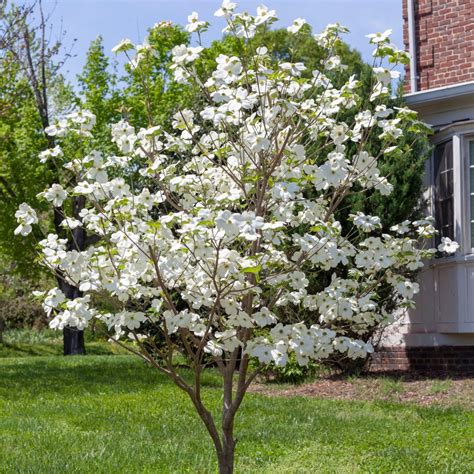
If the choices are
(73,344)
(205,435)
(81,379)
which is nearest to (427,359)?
(81,379)

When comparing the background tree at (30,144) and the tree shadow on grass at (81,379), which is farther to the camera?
the background tree at (30,144)

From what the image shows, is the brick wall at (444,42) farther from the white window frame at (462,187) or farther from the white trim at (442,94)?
the white window frame at (462,187)

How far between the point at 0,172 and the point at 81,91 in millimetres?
4701

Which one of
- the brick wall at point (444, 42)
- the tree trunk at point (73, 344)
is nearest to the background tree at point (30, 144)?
the tree trunk at point (73, 344)

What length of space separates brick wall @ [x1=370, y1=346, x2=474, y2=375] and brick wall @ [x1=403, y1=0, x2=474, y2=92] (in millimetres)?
4278

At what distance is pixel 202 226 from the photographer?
13.1ft

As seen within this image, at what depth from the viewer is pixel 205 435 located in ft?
23.9

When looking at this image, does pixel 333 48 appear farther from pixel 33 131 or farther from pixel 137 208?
pixel 33 131

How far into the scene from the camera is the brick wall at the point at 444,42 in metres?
13.5

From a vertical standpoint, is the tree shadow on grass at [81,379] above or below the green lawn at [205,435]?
below

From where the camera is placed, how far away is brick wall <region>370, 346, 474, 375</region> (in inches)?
459

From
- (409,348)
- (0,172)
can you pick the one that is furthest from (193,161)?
(0,172)

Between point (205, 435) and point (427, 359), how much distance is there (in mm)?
5644

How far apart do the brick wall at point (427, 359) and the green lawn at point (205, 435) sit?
2831mm
